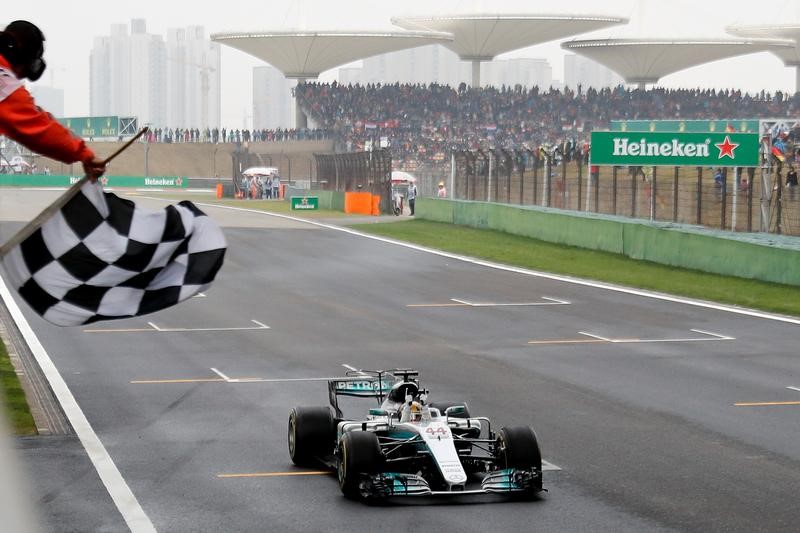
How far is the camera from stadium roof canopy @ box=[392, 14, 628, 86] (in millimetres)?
109375

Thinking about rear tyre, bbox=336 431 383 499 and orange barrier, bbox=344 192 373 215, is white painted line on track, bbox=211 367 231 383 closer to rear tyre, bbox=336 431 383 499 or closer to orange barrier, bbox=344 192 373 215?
rear tyre, bbox=336 431 383 499

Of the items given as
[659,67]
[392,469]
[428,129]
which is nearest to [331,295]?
[392,469]

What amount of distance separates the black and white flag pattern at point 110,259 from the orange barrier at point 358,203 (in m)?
53.8

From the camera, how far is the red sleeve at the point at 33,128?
2934 mm

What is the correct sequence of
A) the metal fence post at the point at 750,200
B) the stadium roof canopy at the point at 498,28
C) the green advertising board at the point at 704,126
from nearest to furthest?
the metal fence post at the point at 750,200 < the green advertising board at the point at 704,126 < the stadium roof canopy at the point at 498,28

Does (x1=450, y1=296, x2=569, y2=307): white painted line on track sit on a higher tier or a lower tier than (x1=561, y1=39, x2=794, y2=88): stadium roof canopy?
lower

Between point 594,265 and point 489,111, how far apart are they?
217ft

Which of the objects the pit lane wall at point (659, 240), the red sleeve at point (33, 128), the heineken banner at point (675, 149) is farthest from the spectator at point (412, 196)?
the red sleeve at point (33, 128)

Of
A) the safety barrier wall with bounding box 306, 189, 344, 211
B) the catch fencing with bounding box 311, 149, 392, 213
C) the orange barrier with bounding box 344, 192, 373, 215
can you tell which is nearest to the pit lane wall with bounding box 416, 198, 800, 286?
the catch fencing with bounding box 311, 149, 392, 213

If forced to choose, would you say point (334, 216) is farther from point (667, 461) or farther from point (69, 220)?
point (69, 220)

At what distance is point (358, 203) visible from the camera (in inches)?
2329

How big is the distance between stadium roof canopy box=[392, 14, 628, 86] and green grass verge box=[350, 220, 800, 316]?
207 feet

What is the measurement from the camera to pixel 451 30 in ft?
375

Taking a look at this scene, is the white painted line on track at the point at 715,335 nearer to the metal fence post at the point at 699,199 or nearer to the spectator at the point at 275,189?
the metal fence post at the point at 699,199
